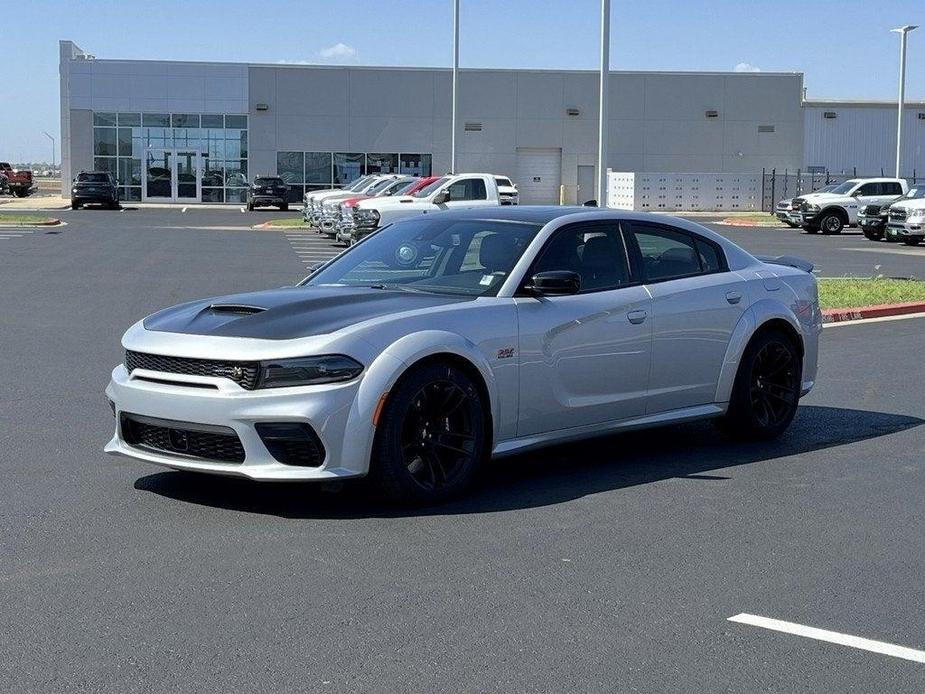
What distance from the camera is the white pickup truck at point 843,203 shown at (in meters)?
43.5

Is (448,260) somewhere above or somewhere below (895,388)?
above

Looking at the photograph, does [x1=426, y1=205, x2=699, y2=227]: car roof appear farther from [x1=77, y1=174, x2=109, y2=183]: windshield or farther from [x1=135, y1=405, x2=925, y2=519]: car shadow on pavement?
[x1=77, y1=174, x2=109, y2=183]: windshield

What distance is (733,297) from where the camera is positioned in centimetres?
883

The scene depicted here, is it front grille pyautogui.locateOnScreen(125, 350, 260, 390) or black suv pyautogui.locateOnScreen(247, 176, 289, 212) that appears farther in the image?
black suv pyautogui.locateOnScreen(247, 176, 289, 212)

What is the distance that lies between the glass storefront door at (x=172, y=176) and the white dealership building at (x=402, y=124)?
68 millimetres

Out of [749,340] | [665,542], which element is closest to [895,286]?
[749,340]

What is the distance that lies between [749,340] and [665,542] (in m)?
2.81

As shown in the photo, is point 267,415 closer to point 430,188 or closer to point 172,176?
point 430,188

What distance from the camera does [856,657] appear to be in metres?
4.86

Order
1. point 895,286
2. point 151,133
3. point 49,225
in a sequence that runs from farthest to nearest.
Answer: point 151,133, point 49,225, point 895,286

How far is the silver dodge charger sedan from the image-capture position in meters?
6.71

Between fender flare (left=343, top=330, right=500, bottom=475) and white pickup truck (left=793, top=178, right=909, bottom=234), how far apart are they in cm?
3837

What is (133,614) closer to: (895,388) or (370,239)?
(370,239)

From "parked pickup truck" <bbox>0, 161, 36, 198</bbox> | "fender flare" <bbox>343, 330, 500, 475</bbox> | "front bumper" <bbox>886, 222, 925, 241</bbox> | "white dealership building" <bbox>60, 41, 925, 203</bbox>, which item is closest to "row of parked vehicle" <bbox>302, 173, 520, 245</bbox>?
"front bumper" <bbox>886, 222, 925, 241</bbox>
